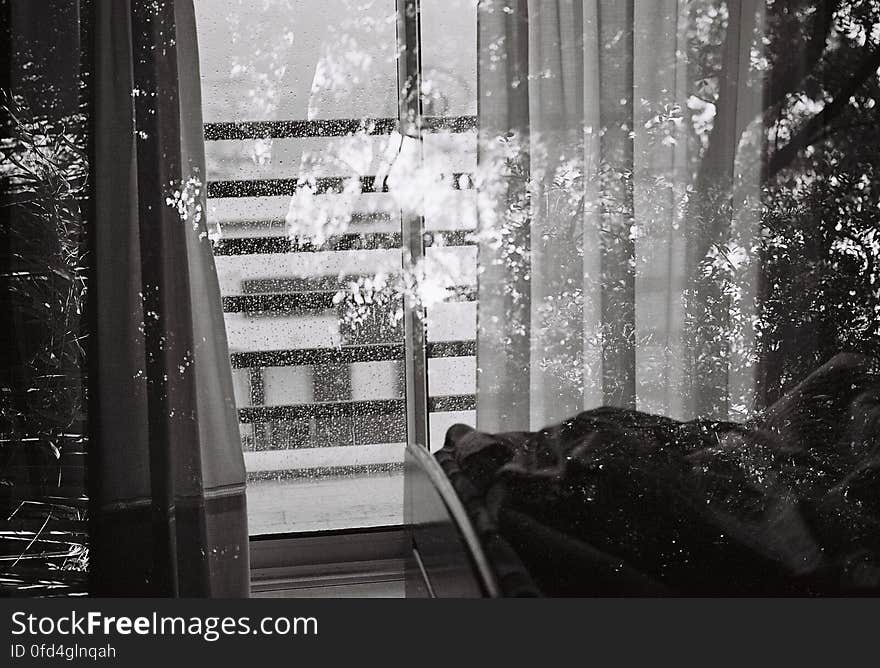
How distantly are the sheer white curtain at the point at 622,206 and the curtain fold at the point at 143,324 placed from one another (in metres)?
0.64

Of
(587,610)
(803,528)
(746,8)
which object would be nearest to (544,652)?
(587,610)

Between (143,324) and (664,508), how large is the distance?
953 mm

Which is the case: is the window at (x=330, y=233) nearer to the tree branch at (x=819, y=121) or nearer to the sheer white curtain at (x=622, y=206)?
the sheer white curtain at (x=622, y=206)

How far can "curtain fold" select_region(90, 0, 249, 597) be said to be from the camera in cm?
135

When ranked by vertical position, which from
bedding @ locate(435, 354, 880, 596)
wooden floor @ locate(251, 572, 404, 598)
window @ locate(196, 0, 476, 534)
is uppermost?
window @ locate(196, 0, 476, 534)

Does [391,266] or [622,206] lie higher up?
[622,206]

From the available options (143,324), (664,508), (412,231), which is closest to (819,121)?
(412,231)

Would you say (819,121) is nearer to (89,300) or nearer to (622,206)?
(622,206)

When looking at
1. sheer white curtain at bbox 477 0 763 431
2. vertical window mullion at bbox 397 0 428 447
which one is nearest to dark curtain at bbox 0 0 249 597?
vertical window mullion at bbox 397 0 428 447

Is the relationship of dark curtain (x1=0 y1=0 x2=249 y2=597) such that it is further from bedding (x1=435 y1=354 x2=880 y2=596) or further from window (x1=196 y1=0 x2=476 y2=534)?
bedding (x1=435 y1=354 x2=880 y2=596)

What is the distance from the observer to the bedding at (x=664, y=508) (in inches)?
31.8

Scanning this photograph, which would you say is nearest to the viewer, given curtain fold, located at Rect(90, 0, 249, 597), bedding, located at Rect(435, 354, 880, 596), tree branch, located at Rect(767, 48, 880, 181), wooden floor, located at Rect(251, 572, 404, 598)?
bedding, located at Rect(435, 354, 880, 596)

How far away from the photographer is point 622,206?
1.63m

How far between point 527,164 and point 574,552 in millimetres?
1045
